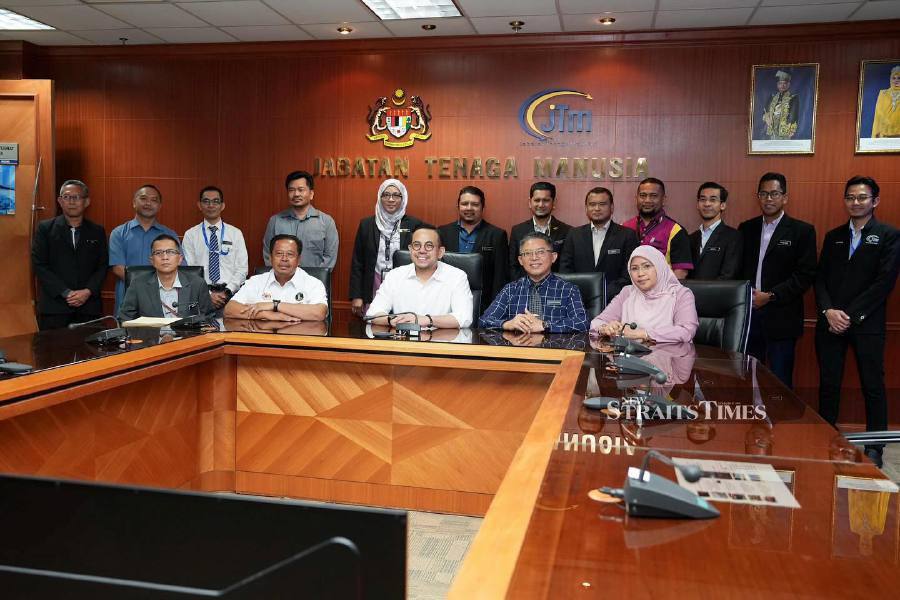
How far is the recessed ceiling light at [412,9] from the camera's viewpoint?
16.9ft

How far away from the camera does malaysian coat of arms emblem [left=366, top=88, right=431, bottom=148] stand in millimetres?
6047

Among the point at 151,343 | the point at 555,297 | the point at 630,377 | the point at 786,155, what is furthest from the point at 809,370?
the point at 151,343

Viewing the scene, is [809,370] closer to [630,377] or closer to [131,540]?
[630,377]

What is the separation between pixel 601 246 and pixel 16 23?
4673 mm

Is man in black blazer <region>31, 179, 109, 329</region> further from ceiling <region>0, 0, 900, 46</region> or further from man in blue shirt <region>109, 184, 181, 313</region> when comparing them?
ceiling <region>0, 0, 900, 46</region>

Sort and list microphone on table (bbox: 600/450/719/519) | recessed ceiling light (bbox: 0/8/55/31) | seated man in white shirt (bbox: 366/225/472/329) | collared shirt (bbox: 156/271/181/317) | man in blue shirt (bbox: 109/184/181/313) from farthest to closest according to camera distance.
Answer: recessed ceiling light (bbox: 0/8/55/31) < man in blue shirt (bbox: 109/184/181/313) < collared shirt (bbox: 156/271/181/317) < seated man in white shirt (bbox: 366/225/472/329) < microphone on table (bbox: 600/450/719/519)

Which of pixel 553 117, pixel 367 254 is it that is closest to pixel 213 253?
pixel 367 254

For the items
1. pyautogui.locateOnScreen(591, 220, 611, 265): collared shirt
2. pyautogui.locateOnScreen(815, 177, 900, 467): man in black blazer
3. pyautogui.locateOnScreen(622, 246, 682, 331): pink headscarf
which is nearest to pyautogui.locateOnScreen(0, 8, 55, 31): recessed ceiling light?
pyautogui.locateOnScreen(591, 220, 611, 265): collared shirt

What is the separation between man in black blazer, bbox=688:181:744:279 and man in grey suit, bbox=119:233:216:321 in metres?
3.12

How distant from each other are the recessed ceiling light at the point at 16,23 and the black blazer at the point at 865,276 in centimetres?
584

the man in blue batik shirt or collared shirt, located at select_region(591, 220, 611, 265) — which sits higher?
collared shirt, located at select_region(591, 220, 611, 265)

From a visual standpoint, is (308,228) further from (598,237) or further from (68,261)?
(598,237)

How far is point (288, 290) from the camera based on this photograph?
13.9 feet

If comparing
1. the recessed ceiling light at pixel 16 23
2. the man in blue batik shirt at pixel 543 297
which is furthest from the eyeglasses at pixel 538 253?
the recessed ceiling light at pixel 16 23
